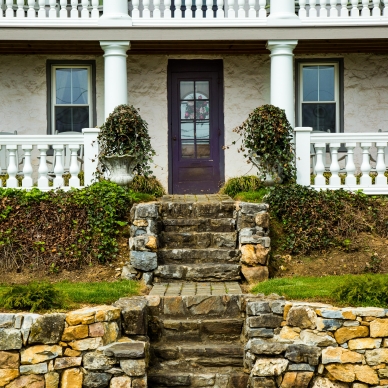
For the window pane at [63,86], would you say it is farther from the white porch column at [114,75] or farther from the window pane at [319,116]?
the window pane at [319,116]

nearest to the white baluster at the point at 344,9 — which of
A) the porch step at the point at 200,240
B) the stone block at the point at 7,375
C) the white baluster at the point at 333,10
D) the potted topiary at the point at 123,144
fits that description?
the white baluster at the point at 333,10

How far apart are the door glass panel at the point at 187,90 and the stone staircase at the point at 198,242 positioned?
12.3ft

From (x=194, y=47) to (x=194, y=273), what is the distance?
530 cm

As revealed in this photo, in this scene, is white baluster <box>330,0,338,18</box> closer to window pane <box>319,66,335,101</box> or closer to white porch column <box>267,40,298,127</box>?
white porch column <box>267,40,298,127</box>

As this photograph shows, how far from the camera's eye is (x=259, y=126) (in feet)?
35.9

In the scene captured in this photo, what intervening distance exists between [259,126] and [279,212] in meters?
1.36

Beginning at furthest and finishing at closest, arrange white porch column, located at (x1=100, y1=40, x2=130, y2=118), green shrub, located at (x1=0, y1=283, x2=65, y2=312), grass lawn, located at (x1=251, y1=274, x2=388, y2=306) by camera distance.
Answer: white porch column, located at (x1=100, y1=40, x2=130, y2=118)
grass lawn, located at (x1=251, y1=274, x2=388, y2=306)
green shrub, located at (x1=0, y1=283, x2=65, y2=312)

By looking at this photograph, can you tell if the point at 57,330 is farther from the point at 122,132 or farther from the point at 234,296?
the point at 122,132

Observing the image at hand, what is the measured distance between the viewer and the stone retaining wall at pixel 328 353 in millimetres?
7219

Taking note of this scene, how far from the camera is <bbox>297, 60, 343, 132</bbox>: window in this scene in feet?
45.6

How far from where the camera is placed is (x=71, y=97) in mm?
13852

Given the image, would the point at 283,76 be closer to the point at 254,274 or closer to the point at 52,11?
the point at 52,11

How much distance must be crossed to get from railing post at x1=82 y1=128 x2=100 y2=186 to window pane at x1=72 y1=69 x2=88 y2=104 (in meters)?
2.74

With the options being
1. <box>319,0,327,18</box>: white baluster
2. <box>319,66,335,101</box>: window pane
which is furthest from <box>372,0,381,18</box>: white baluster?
<box>319,66,335,101</box>: window pane
